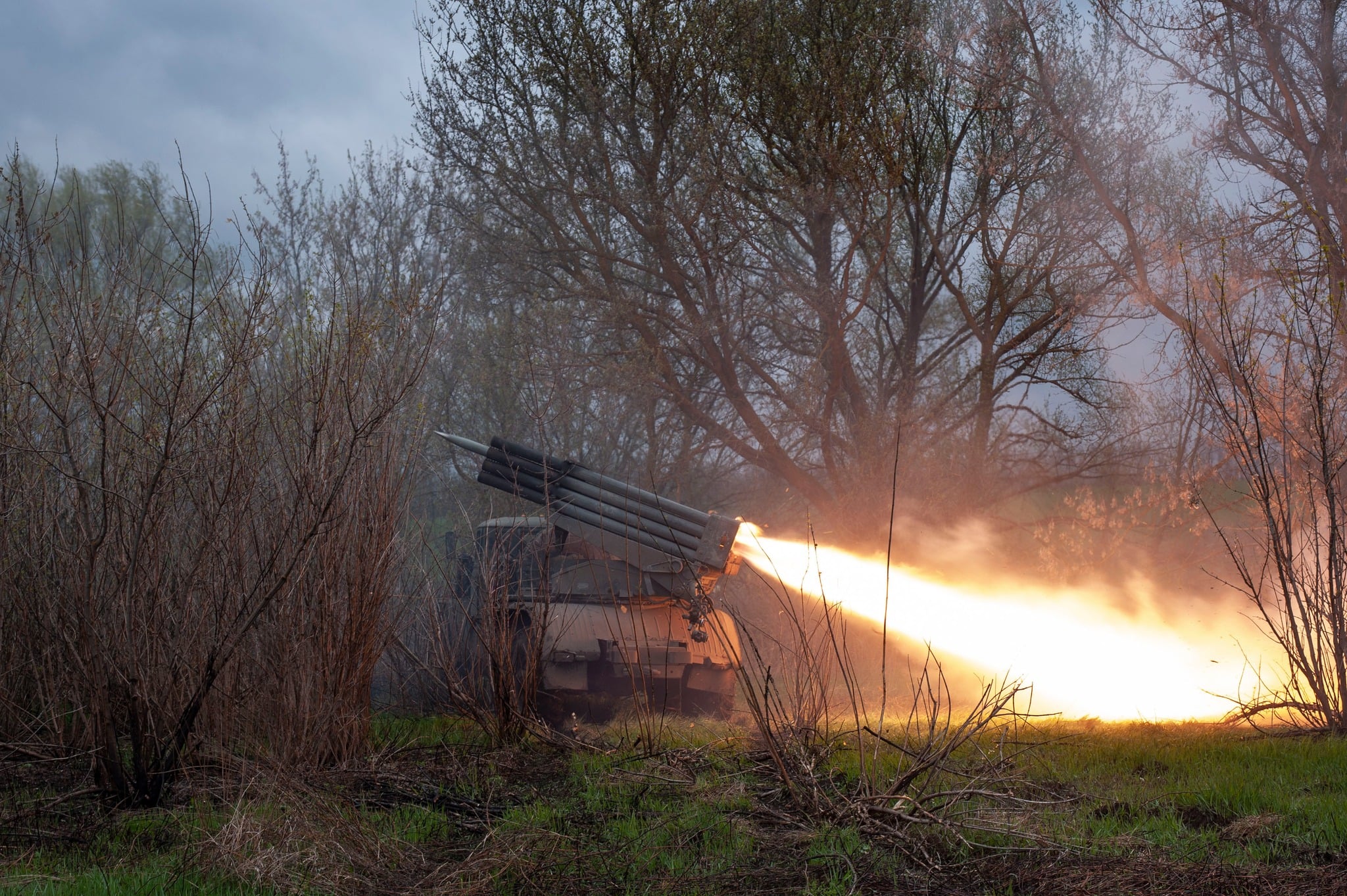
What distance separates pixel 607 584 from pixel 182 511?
5.47 metres

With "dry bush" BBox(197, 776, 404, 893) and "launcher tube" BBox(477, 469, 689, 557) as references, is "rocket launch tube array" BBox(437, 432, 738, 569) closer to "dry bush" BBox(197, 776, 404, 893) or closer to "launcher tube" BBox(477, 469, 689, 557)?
"launcher tube" BBox(477, 469, 689, 557)

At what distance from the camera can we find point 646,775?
7.11 meters

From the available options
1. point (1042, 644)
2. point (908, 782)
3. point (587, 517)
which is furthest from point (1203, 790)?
point (1042, 644)

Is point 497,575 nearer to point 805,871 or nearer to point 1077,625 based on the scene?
point 805,871

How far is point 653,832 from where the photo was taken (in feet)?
19.6

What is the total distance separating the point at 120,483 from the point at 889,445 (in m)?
13.4

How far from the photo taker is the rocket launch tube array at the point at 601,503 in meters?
11.4

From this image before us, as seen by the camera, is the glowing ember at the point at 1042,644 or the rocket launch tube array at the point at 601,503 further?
the glowing ember at the point at 1042,644

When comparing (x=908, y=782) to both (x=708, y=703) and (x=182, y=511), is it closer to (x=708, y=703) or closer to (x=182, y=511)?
(x=182, y=511)

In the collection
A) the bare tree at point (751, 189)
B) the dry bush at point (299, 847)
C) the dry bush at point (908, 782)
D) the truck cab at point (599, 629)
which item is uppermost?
the bare tree at point (751, 189)

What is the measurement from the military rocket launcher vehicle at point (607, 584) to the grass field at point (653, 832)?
2.81m

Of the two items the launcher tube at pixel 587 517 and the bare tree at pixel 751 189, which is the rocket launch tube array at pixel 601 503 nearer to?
the launcher tube at pixel 587 517

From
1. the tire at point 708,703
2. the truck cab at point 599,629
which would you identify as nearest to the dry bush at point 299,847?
the truck cab at point 599,629

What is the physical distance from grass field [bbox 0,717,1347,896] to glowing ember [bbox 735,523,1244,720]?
520cm
